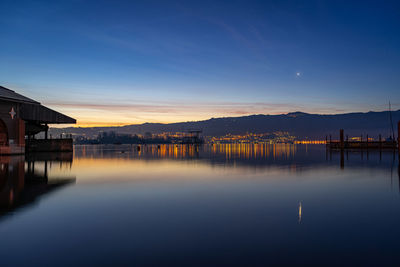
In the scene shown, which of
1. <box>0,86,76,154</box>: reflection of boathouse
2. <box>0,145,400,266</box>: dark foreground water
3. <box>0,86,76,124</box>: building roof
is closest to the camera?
<box>0,145,400,266</box>: dark foreground water

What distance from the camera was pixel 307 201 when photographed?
32.5ft

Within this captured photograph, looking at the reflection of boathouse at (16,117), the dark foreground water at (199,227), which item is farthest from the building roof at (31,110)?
the dark foreground water at (199,227)

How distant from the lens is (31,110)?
37.2 meters

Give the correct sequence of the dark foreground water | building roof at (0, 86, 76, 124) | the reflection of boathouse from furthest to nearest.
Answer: building roof at (0, 86, 76, 124) < the reflection of boathouse < the dark foreground water

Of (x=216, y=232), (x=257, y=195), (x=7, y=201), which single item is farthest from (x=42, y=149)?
(x=216, y=232)

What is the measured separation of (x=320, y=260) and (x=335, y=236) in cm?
147

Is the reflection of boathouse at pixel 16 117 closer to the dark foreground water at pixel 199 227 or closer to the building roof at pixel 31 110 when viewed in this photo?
the building roof at pixel 31 110

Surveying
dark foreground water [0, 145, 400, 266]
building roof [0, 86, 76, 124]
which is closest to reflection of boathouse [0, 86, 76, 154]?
building roof [0, 86, 76, 124]

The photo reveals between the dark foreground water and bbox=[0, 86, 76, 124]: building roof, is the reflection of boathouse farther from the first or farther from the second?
the dark foreground water

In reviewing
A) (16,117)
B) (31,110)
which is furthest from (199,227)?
(31,110)

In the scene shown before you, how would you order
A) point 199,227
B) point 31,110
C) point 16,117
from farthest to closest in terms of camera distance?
point 31,110 → point 16,117 → point 199,227

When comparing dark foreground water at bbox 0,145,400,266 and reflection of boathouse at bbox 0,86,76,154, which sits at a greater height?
reflection of boathouse at bbox 0,86,76,154

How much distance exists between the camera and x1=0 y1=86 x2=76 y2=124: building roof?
110ft

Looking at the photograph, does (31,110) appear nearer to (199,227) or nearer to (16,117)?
(16,117)
